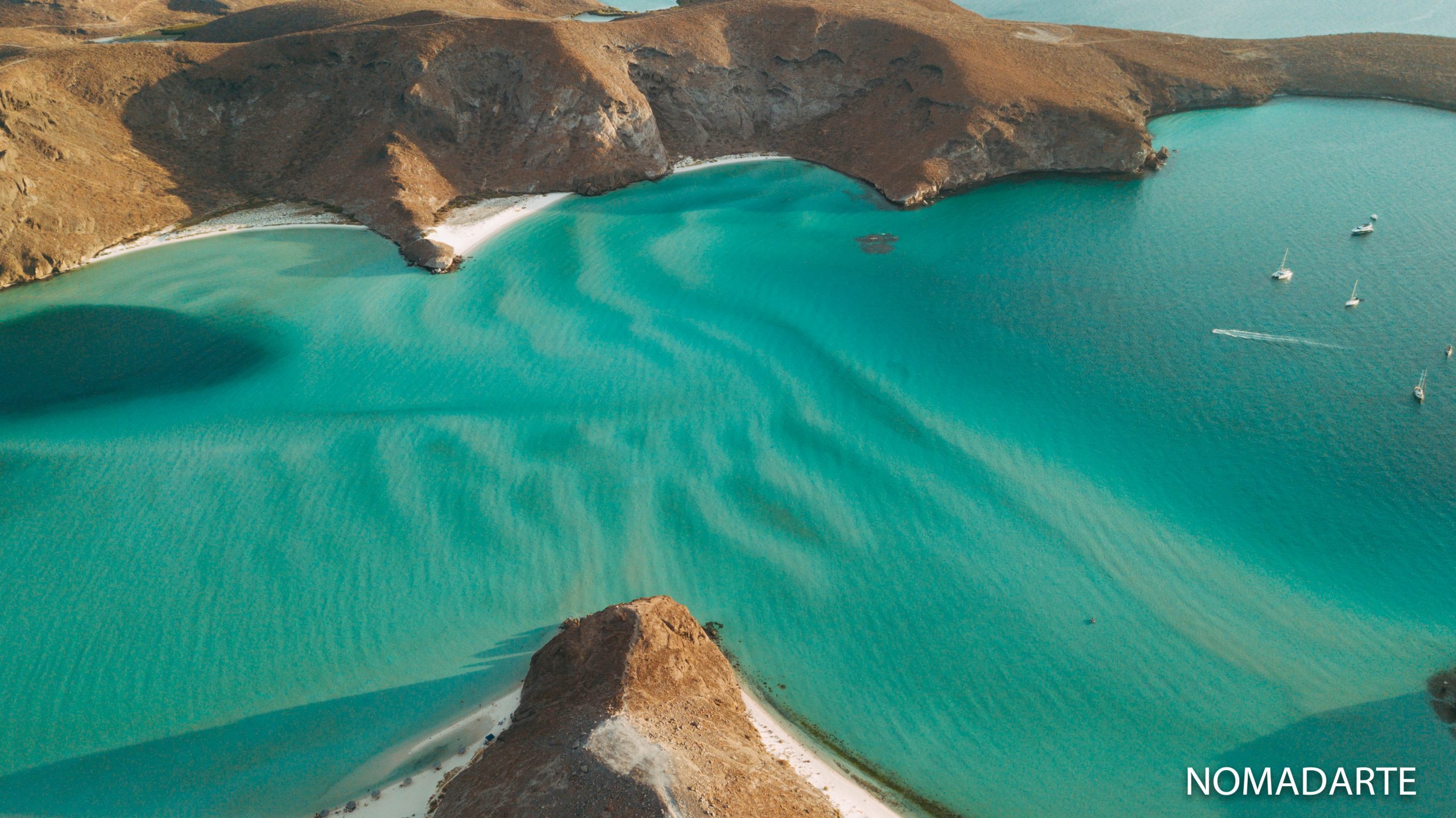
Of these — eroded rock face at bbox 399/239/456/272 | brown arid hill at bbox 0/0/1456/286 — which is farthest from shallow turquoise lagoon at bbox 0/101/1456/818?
brown arid hill at bbox 0/0/1456/286

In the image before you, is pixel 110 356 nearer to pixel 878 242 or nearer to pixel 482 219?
pixel 482 219

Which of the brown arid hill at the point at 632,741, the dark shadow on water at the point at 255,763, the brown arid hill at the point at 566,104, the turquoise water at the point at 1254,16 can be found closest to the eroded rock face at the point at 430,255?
the brown arid hill at the point at 566,104

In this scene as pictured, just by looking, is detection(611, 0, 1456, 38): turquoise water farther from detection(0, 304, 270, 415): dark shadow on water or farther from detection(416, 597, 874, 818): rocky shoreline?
detection(0, 304, 270, 415): dark shadow on water

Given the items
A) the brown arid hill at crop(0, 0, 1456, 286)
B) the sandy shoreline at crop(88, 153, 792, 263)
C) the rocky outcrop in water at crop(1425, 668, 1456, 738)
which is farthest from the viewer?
the brown arid hill at crop(0, 0, 1456, 286)

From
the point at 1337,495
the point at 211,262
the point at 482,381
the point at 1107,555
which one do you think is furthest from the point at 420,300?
the point at 1337,495

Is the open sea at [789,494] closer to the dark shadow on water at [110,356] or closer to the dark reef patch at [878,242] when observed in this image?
the dark shadow on water at [110,356]
